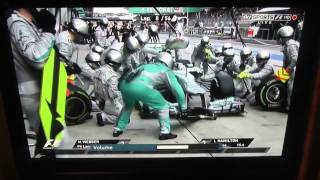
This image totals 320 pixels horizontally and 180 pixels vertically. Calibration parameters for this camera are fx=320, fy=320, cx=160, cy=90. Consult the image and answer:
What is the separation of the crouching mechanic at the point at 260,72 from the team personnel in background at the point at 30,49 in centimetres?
84

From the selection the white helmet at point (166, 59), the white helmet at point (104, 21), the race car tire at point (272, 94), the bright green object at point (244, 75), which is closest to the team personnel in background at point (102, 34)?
the white helmet at point (104, 21)

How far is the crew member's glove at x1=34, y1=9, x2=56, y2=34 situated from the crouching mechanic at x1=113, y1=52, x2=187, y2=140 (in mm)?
367

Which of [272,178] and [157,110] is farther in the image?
[272,178]

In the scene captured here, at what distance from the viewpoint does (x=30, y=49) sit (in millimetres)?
1327

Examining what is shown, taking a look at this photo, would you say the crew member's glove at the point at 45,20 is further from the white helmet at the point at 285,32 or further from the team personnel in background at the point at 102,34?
the white helmet at the point at 285,32

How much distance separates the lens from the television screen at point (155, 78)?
1312 millimetres

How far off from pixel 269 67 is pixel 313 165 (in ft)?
1.70

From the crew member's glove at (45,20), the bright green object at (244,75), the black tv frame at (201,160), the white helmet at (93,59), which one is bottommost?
the black tv frame at (201,160)

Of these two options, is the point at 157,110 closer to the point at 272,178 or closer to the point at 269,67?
the point at 269,67

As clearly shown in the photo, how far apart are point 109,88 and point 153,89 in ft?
0.63

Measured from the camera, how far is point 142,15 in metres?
1.31

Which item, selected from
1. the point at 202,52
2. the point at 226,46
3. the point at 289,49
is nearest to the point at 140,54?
the point at 202,52

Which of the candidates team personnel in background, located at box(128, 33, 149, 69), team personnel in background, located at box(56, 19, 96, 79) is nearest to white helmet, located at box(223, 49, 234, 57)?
team personnel in background, located at box(128, 33, 149, 69)

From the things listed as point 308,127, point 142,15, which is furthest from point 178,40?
point 308,127
